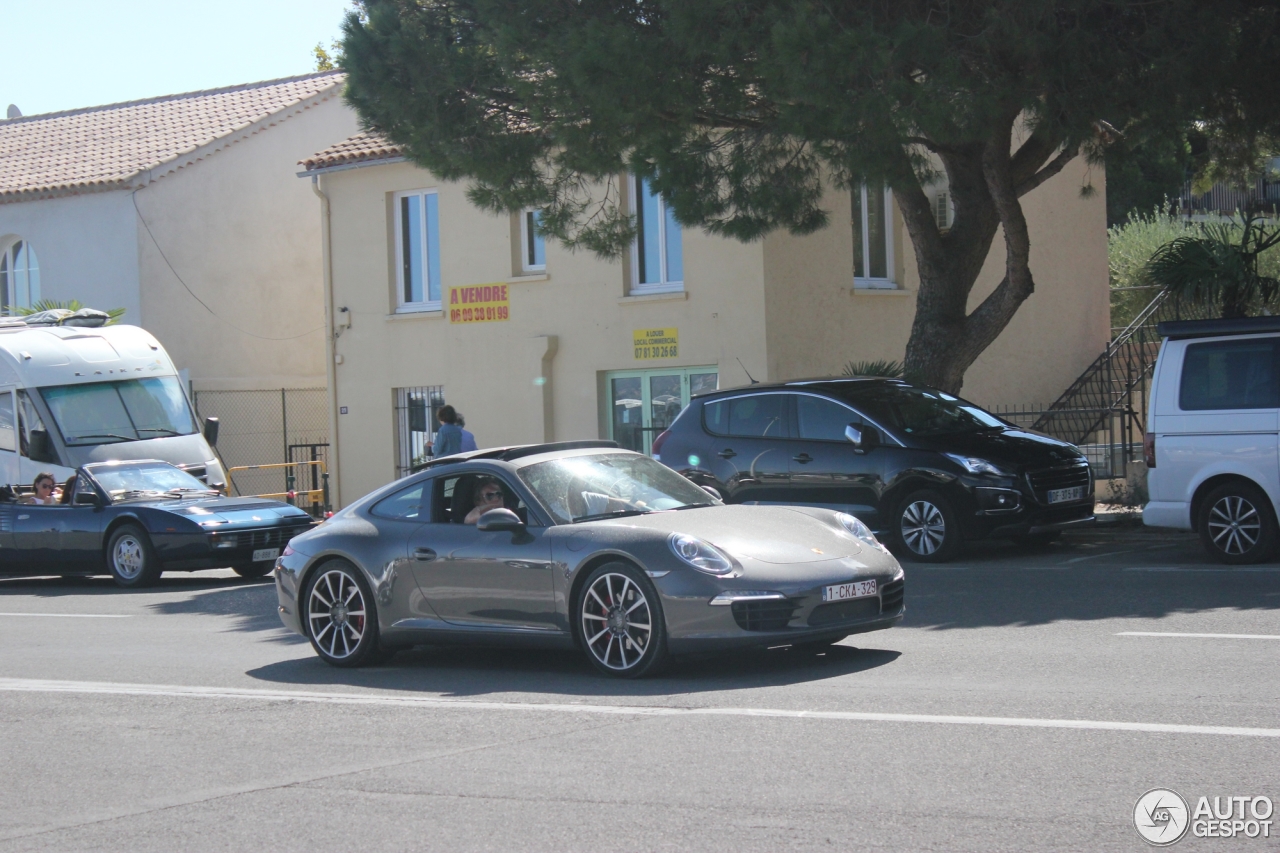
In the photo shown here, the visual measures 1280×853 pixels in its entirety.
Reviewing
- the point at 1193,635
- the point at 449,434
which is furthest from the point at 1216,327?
the point at 449,434

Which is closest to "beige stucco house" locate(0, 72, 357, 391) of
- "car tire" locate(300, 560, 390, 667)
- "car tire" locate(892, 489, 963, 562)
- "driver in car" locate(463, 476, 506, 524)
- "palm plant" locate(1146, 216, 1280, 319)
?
"palm plant" locate(1146, 216, 1280, 319)

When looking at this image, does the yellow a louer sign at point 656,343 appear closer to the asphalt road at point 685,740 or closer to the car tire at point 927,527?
the car tire at point 927,527

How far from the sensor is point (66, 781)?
21.8 feet

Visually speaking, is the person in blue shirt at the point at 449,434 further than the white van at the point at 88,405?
No

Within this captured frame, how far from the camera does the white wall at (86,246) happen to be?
94.5ft

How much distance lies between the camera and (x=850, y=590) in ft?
27.0

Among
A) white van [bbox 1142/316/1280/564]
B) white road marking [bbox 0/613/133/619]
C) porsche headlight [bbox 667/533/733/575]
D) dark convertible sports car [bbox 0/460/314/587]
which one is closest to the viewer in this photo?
porsche headlight [bbox 667/533/733/575]

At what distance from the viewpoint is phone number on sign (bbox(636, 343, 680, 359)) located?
21.8 m

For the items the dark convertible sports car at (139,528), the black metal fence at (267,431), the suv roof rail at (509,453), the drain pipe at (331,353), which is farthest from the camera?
the black metal fence at (267,431)

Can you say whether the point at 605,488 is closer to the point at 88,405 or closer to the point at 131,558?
the point at 131,558

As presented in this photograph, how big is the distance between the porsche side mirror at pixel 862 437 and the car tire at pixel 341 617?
19.9 ft

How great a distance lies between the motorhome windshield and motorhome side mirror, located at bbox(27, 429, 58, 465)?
215 millimetres

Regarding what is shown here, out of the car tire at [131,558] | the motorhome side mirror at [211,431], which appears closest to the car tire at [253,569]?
the car tire at [131,558]

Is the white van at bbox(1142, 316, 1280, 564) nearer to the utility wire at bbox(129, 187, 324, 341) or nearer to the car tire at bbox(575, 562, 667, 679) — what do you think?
the car tire at bbox(575, 562, 667, 679)
